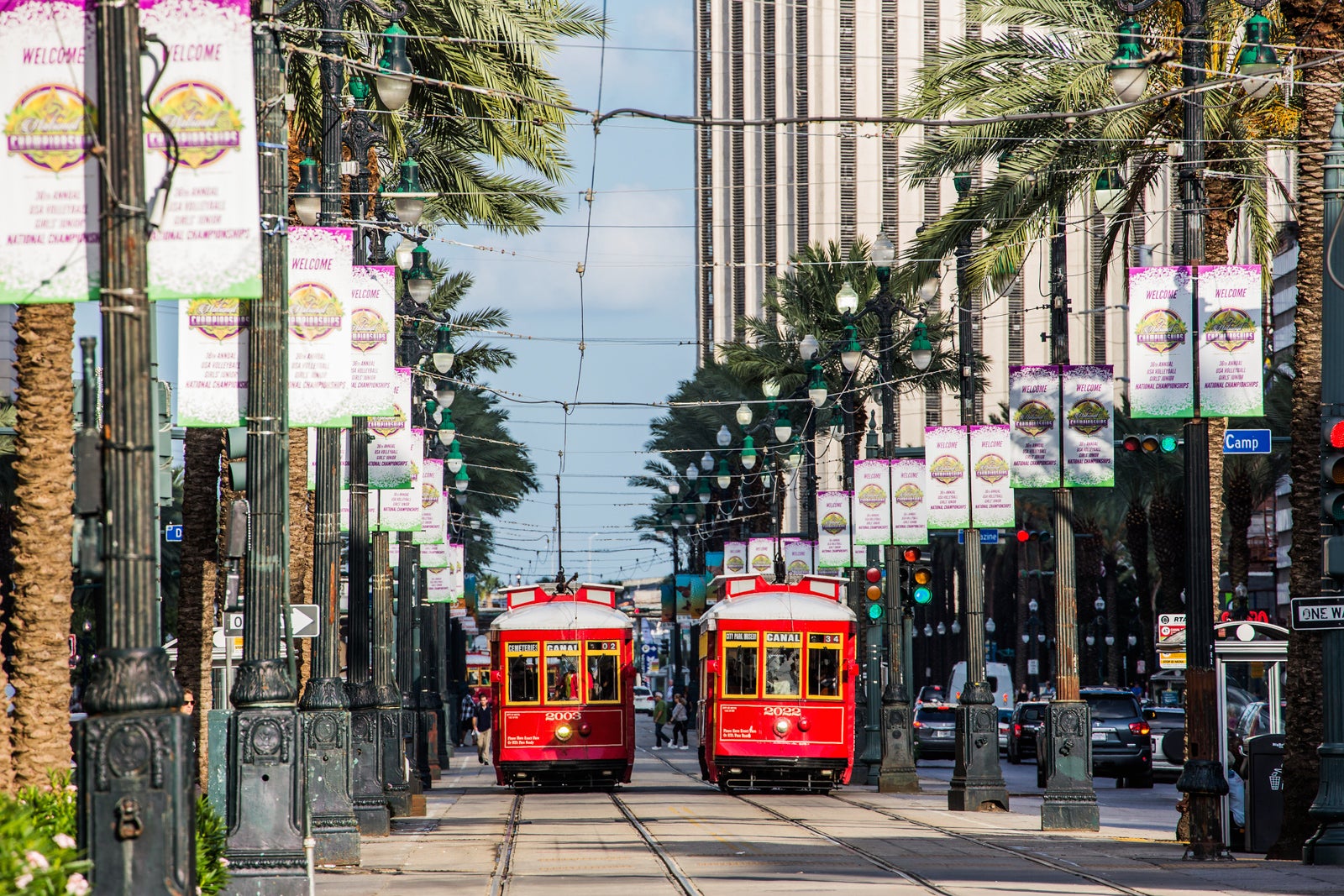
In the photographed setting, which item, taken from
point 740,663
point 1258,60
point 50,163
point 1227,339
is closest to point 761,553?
point 740,663

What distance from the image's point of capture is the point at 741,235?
408ft

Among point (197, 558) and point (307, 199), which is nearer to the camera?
point (307, 199)

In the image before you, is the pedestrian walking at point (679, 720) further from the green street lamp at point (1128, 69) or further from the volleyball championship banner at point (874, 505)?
the green street lamp at point (1128, 69)

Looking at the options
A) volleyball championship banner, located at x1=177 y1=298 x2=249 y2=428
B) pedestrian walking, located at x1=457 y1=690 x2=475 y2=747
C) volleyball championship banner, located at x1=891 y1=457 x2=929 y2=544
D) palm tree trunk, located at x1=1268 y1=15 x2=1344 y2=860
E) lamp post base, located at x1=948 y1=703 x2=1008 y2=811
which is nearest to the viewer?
volleyball championship banner, located at x1=177 y1=298 x2=249 y2=428

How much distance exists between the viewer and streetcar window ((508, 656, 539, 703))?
35.1 m

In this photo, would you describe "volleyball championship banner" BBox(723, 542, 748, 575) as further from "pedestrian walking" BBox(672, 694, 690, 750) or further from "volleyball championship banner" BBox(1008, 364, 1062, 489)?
"volleyball championship banner" BBox(1008, 364, 1062, 489)

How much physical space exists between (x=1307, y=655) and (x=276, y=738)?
35.0 feet

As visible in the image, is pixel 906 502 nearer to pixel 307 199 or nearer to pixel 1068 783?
pixel 1068 783

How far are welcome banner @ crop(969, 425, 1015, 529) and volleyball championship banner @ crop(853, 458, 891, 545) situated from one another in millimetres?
5020

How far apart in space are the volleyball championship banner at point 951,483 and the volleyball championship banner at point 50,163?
21.0 m

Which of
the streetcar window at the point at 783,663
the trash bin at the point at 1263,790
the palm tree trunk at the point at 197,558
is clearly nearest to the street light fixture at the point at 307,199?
the palm tree trunk at the point at 197,558

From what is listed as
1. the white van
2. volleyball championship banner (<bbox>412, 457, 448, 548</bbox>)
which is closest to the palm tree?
volleyball championship banner (<bbox>412, 457, 448, 548</bbox>)

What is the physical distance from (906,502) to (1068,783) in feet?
33.2

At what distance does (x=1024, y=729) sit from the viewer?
4750 centimetres
